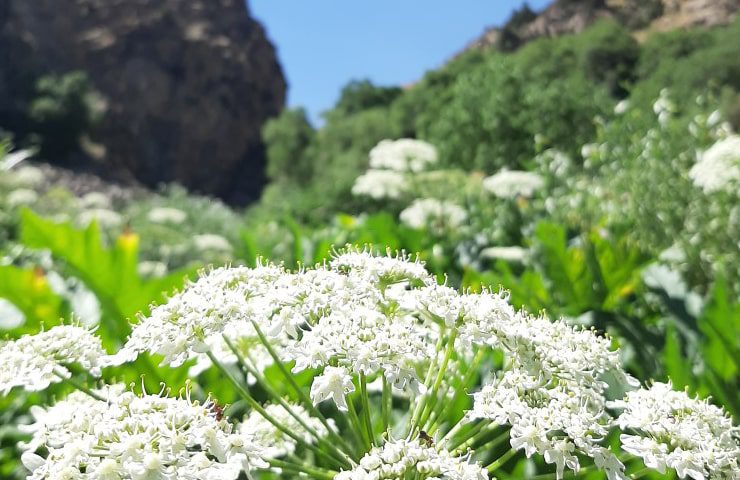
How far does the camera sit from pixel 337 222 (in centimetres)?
589

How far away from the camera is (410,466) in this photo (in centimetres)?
85

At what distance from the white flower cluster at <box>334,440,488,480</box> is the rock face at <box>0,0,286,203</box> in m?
52.5

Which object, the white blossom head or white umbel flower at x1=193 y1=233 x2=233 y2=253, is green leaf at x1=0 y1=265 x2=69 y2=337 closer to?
the white blossom head

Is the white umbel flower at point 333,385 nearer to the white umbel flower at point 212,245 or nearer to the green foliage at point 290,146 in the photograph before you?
the white umbel flower at point 212,245

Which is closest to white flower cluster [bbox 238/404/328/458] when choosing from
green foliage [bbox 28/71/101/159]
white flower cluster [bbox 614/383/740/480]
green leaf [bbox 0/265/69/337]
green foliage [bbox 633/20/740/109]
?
white flower cluster [bbox 614/383/740/480]

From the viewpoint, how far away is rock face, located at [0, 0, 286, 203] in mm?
53250

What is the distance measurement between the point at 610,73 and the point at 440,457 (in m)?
30.4

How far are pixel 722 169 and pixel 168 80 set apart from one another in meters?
56.2

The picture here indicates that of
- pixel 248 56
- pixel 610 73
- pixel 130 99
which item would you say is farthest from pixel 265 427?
pixel 248 56

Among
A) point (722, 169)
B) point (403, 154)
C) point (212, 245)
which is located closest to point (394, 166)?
point (403, 154)

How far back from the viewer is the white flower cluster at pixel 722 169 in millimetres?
3629

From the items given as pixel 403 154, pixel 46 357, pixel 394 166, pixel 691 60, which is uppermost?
pixel 691 60

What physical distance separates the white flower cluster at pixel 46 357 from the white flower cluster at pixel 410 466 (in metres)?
0.49

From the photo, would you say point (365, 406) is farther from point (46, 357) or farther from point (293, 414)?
Answer: point (46, 357)
